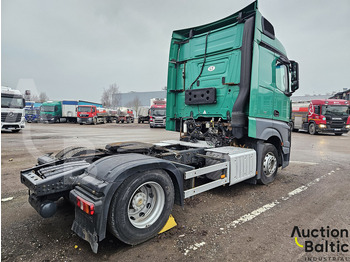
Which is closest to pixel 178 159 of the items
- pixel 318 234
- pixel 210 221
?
pixel 210 221

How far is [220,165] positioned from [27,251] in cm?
275

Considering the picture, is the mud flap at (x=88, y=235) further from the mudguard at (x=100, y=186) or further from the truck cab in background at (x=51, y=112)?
the truck cab in background at (x=51, y=112)

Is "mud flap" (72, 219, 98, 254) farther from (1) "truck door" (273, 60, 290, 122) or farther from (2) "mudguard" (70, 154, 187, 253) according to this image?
(1) "truck door" (273, 60, 290, 122)

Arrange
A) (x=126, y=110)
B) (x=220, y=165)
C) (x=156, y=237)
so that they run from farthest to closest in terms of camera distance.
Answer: (x=126, y=110), (x=220, y=165), (x=156, y=237)

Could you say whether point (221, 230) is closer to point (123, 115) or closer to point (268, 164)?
point (268, 164)

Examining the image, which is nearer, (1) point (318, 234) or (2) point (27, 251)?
(2) point (27, 251)

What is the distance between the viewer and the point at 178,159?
377cm

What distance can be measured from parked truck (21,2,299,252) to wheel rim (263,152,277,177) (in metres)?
0.03

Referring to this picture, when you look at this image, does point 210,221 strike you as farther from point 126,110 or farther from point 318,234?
point 126,110

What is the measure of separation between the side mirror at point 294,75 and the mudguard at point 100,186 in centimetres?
446

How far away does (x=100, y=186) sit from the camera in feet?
7.26

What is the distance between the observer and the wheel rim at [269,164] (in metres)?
4.76

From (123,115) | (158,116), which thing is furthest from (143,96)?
(158,116)

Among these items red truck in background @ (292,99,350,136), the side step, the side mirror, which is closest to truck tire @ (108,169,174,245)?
the side step
